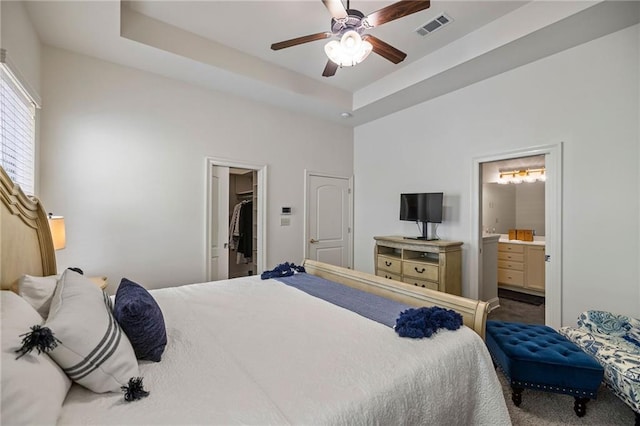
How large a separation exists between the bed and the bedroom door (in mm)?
1774

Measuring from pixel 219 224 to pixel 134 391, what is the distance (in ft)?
9.25

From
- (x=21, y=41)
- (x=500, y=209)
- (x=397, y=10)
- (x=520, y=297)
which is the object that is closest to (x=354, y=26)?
(x=397, y=10)

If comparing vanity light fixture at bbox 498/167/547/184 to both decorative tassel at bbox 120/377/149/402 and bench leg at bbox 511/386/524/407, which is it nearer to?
bench leg at bbox 511/386/524/407

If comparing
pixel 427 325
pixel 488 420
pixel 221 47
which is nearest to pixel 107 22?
pixel 221 47

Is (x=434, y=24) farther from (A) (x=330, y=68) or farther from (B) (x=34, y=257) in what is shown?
(B) (x=34, y=257)

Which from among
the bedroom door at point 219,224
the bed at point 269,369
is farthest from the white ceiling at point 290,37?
the bed at point 269,369

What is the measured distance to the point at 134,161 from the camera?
120 inches

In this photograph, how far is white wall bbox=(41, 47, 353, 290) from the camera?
2717mm

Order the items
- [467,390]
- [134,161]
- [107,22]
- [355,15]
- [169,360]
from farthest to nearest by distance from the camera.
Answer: [134,161] < [107,22] < [355,15] < [467,390] < [169,360]

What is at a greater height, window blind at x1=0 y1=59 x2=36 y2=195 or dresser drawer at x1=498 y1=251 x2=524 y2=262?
window blind at x1=0 y1=59 x2=36 y2=195

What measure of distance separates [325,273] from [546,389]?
180cm

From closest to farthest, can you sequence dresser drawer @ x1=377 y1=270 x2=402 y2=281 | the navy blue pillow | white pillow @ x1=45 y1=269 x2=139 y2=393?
white pillow @ x1=45 y1=269 x2=139 y2=393
the navy blue pillow
dresser drawer @ x1=377 y1=270 x2=402 y2=281

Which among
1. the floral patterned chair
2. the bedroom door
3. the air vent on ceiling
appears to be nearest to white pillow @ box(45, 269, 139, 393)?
the bedroom door

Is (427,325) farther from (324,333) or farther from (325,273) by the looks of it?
(325,273)
